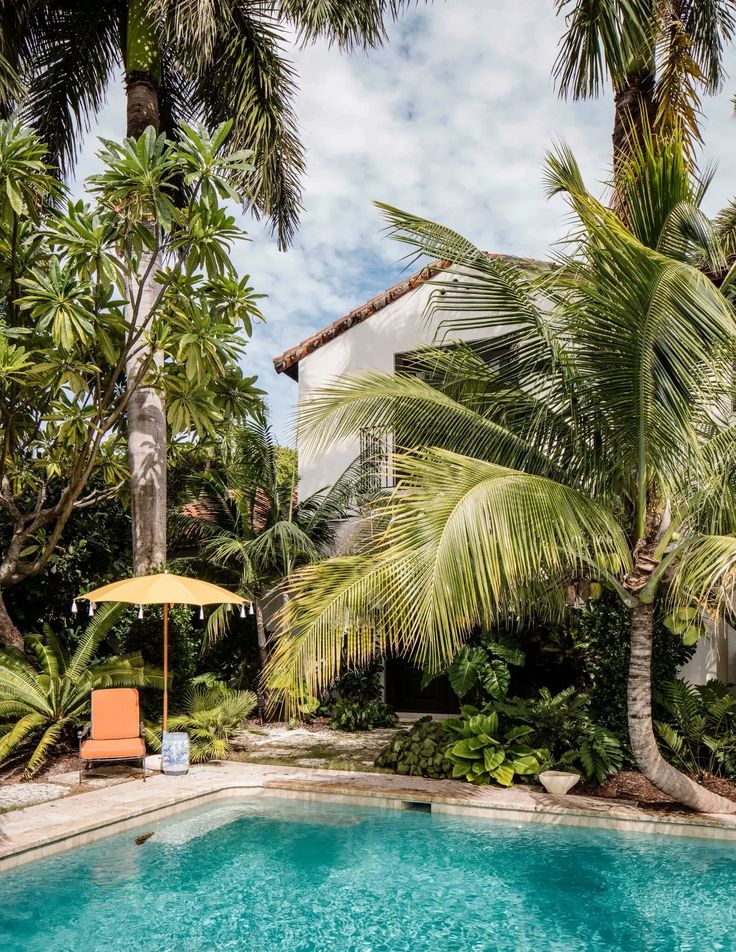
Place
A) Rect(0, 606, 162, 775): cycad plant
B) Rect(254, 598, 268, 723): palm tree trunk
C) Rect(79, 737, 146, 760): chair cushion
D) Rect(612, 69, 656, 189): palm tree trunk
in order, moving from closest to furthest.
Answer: Rect(79, 737, 146, 760): chair cushion < Rect(0, 606, 162, 775): cycad plant < Rect(612, 69, 656, 189): palm tree trunk < Rect(254, 598, 268, 723): palm tree trunk

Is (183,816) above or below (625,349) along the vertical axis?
below

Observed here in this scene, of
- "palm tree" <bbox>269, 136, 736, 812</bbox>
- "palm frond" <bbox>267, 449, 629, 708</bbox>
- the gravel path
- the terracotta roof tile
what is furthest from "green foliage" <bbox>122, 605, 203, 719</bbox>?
the terracotta roof tile

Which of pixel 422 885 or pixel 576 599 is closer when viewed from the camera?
pixel 422 885

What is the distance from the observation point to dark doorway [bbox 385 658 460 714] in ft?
47.0

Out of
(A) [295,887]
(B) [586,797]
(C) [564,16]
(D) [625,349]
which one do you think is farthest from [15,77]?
(B) [586,797]

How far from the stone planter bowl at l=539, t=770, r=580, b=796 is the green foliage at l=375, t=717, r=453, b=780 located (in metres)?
1.41

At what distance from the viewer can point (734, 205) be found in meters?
14.7

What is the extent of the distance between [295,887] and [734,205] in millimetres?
14161

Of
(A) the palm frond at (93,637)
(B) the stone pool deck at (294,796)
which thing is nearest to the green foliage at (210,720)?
(B) the stone pool deck at (294,796)

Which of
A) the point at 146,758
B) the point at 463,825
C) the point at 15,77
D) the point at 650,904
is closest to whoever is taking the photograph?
the point at 650,904

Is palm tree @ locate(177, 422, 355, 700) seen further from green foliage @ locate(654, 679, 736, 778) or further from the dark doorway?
green foliage @ locate(654, 679, 736, 778)

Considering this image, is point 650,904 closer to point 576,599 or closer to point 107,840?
point 107,840

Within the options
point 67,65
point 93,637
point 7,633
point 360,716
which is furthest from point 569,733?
point 67,65

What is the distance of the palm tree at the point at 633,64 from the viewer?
9.50 metres
